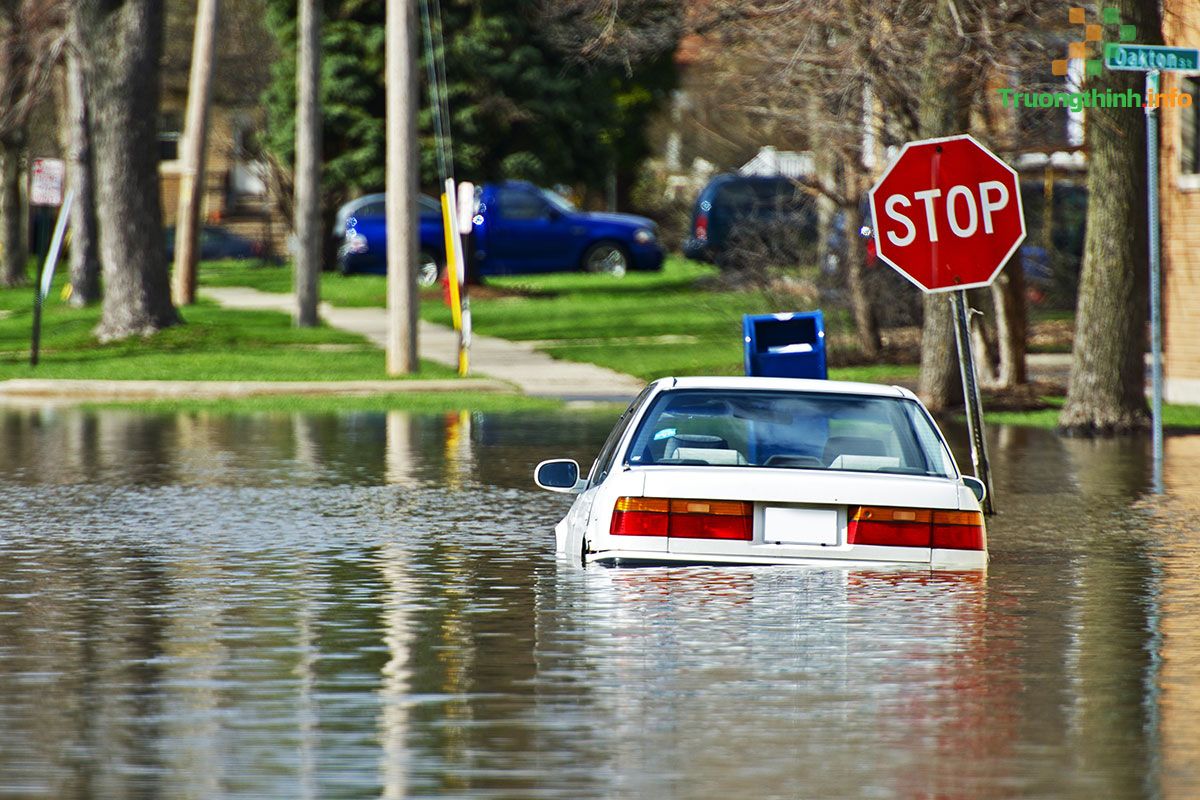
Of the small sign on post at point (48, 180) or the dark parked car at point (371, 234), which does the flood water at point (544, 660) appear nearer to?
the small sign on post at point (48, 180)

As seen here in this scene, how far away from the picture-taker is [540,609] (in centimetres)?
1071

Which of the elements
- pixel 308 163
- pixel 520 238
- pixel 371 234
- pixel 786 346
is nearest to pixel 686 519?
pixel 786 346

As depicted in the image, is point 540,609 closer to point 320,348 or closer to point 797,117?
point 797,117

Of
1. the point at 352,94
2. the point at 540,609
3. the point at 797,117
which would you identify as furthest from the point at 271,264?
the point at 540,609

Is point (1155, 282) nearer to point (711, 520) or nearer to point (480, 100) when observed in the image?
point (711, 520)

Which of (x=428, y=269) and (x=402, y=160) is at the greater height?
(x=402, y=160)

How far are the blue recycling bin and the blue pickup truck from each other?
28361 millimetres

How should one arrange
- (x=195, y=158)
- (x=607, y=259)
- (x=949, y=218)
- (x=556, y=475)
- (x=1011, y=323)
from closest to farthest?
(x=556, y=475)
(x=949, y=218)
(x=1011, y=323)
(x=195, y=158)
(x=607, y=259)

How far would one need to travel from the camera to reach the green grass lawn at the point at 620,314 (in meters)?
31.1

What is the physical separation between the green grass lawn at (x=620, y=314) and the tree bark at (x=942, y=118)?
12.3ft

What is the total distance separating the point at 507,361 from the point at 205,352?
13.1ft

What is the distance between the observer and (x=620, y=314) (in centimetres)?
3962

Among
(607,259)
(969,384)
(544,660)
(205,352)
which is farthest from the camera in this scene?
(607,259)

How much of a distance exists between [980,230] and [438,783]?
9004 mm
